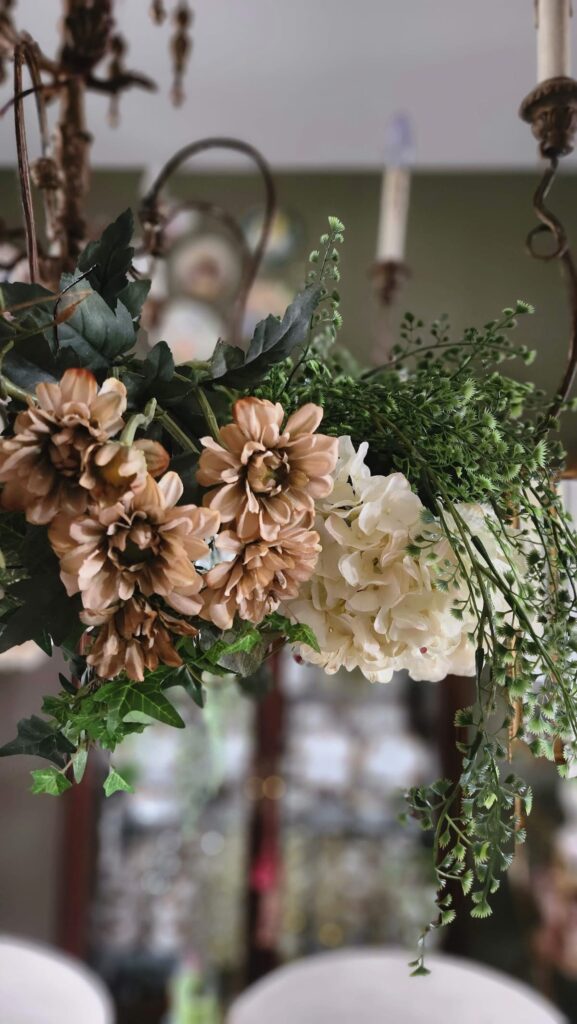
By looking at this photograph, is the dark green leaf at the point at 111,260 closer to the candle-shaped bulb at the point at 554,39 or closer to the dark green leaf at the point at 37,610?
the dark green leaf at the point at 37,610

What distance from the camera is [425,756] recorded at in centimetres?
271

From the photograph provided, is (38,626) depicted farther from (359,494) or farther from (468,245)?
(468,245)

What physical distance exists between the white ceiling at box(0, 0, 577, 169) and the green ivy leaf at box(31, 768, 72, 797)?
5.35 feet

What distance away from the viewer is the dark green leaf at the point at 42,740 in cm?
47

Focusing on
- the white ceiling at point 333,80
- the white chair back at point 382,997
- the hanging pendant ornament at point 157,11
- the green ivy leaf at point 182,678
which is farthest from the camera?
the white ceiling at point 333,80

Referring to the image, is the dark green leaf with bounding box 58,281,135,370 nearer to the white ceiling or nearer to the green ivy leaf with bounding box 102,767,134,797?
the green ivy leaf with bounding box 102,767,134,797

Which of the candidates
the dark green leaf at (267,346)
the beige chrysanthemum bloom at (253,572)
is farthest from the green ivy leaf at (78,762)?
the dark green leaf at (267,346)

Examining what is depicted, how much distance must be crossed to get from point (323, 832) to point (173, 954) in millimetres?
580

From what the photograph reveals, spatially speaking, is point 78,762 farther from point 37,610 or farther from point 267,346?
point 267,346

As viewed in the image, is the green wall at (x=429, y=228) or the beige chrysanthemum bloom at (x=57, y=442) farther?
the green wall at (x=429, y=228)

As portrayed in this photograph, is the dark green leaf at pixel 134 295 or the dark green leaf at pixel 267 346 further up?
the dark green leaf at pixel 134 295

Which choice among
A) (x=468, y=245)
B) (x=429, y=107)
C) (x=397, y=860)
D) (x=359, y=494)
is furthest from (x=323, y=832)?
(x=359, y=494)

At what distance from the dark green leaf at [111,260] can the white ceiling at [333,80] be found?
1.50m

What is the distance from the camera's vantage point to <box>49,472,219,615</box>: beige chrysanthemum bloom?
40 cm
